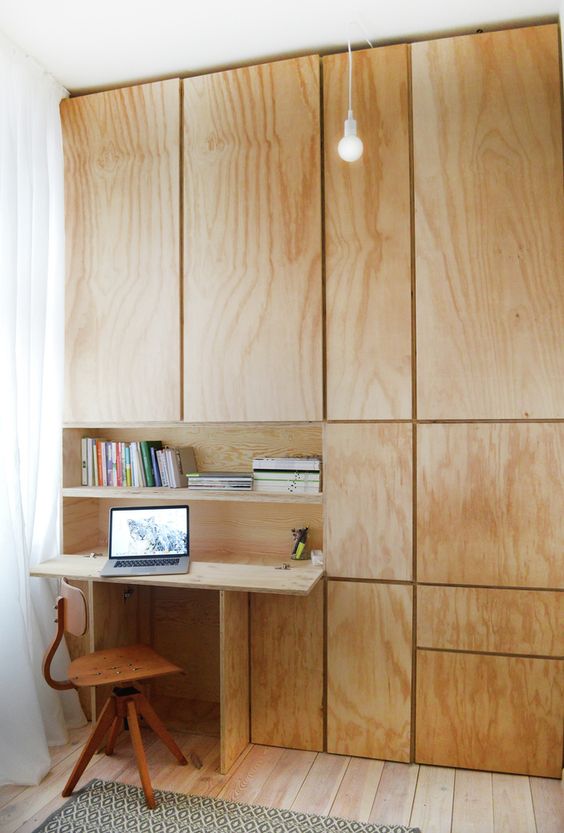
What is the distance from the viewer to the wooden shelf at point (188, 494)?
2.97m

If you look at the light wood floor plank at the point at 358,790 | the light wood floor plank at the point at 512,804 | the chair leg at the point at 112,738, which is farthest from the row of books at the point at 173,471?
the light wood floor plank at the point at 512,804

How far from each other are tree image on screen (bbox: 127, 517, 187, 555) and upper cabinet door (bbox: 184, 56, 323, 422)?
0.53 metres

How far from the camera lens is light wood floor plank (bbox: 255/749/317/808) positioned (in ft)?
8.36

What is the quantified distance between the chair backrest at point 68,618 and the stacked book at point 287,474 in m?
0.90

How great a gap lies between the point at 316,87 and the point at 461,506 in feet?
6.28

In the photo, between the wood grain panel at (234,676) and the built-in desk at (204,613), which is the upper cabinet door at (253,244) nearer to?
the built-in desk at (204,613)

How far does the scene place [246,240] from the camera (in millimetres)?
3027

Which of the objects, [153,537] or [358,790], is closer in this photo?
[358,790]

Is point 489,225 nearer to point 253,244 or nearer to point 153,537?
point 253,244

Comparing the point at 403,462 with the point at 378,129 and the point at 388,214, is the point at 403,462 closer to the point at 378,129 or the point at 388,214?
the point at 388,214

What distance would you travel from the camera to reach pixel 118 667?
272 centimetres

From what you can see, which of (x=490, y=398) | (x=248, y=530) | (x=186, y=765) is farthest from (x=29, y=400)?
(x=490, y=398)

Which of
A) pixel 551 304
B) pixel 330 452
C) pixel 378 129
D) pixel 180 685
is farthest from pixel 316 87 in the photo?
pixel 180 685

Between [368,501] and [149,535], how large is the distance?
1017 mm
